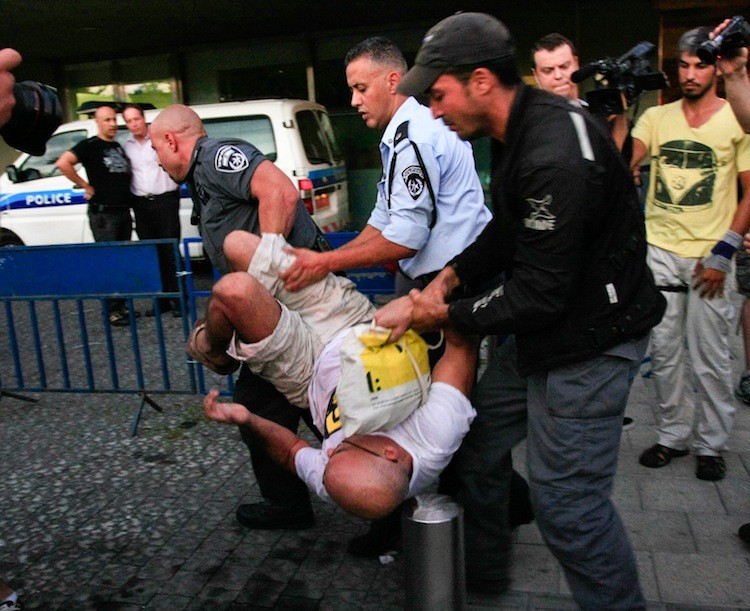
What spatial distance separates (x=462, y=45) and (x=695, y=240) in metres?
1.93

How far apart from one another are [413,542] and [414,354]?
1.93ft

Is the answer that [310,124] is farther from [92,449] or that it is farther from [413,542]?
[413,542]

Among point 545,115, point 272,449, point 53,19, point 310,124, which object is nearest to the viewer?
point 545,115

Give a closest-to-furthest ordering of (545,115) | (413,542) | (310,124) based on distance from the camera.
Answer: (545,115) < (413,542) < (310,124)

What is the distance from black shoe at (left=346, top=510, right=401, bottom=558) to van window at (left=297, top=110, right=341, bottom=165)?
6.07m

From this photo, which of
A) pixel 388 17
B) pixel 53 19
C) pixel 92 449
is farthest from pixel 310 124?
pixel 92 449

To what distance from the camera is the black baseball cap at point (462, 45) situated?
2.15 meters

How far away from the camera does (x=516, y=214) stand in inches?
88.4

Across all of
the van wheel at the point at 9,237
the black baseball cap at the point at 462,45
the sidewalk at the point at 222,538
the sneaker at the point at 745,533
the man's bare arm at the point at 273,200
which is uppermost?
the black baseball cap at the point at 462,45

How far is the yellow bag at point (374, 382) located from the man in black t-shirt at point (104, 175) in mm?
5555

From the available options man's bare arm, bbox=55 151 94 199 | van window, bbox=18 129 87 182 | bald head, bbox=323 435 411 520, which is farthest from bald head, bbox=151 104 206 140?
van window, bbox=18 129 87 182

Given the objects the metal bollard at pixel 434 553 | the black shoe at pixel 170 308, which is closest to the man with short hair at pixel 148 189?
the black shoe at pixel 170 308

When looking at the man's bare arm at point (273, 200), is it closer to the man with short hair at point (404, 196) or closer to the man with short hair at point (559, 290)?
the man with short hair at point (404, 196)

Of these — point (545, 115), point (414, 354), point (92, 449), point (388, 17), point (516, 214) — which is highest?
point (388, 17)
